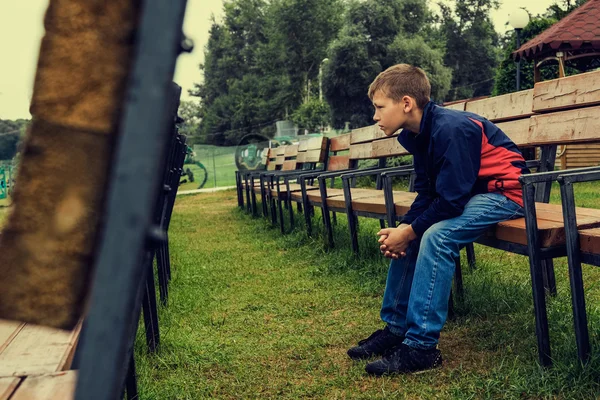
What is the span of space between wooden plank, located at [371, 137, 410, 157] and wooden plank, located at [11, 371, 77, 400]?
450 cm

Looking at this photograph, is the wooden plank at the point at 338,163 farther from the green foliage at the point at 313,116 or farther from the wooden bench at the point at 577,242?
the green foliage at the point at 313,116

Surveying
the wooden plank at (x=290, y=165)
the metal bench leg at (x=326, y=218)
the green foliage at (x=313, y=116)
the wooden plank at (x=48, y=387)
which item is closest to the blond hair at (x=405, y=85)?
the wooden plank at (x=48, y=387)

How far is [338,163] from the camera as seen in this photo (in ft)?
25.2

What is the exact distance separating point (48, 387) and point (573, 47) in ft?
47.2

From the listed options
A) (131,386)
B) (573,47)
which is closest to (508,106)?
(131,386)

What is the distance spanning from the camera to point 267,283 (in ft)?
16.2

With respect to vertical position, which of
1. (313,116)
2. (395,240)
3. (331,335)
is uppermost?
(313,116)

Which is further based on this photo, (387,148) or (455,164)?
(387,148)

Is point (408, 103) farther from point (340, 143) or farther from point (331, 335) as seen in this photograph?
point (340, 143)

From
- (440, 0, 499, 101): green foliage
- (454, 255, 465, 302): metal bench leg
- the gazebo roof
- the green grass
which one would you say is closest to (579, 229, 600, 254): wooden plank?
the green grass

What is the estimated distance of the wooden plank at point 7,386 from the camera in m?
1.11

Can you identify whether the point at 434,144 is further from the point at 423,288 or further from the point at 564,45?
the point at 564,45

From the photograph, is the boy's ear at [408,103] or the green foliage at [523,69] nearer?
the boy's ear at [408,103]

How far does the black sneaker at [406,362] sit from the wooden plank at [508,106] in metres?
1.83
